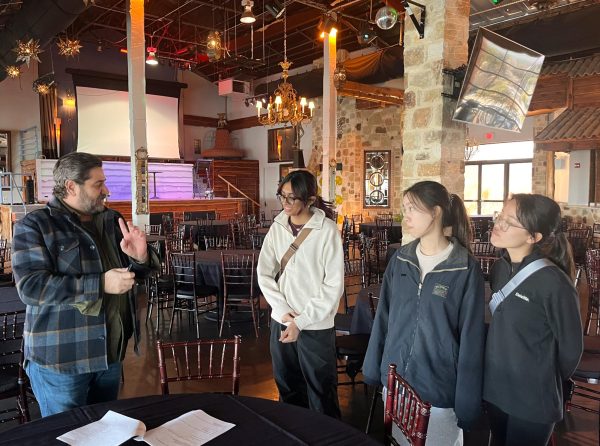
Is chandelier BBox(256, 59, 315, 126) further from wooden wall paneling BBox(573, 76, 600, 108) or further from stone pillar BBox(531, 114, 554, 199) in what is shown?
stone pillar BBox(531, 114, 554, 199)

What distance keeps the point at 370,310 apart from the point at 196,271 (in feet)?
→ 9.01

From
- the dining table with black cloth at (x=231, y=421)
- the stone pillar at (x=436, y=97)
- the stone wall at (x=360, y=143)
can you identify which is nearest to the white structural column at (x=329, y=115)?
the stone wall at (x=360, y=143)

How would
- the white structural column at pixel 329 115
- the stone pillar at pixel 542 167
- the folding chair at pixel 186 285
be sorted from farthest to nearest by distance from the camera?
the stone pillar at pixel 542 167 < the white structural column at pixel 329 115 < the folding chair at pixel 186 285

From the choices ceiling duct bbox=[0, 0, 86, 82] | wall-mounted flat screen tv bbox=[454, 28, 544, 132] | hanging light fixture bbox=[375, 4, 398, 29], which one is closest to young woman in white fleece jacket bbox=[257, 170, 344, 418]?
wall-mounted flat screen tv bbox=[454, 28, 544, 132]

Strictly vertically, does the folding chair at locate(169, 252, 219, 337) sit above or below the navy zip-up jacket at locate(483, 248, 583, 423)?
below

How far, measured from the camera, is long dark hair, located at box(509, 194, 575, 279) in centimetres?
195

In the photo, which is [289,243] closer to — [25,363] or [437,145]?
[25,363]

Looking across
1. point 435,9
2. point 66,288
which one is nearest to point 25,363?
point 66,288

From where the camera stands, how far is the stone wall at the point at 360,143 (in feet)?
42.0

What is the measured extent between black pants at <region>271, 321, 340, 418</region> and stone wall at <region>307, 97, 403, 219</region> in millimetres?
10262

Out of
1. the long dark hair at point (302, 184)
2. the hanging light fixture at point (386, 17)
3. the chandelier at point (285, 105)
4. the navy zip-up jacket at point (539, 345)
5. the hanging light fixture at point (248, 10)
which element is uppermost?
the hanging light fixture at point (248, 10)

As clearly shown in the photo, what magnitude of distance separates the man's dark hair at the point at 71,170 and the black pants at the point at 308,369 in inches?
48.1

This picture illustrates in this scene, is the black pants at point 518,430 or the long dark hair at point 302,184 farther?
the long dark hair at point 302,184

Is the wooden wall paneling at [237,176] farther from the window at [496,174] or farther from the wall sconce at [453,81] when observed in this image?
the wall sconce at [453,81]
